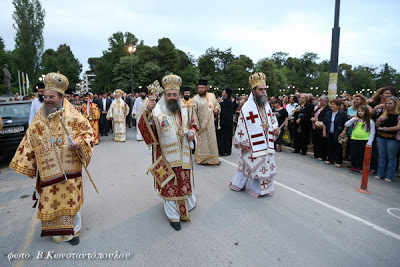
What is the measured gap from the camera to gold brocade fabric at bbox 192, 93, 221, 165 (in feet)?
22.4

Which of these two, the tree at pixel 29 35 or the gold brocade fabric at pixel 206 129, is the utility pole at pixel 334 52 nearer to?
the gold brocade fabric at pixel 206 129

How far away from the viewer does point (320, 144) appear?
7.80 m

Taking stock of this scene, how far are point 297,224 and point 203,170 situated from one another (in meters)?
3.09

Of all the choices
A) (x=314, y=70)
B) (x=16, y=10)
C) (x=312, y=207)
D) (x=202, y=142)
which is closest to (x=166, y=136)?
(x=312, y=207)

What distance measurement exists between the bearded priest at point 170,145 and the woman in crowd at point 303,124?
235 inches

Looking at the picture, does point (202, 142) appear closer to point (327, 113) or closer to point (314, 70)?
point (327, 113)

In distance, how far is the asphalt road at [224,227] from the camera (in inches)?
113

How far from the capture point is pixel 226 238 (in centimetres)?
325

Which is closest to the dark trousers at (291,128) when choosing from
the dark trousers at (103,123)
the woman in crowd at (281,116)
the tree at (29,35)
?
the woman in crowd at (281,116)

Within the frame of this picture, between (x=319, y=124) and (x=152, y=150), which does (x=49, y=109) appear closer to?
(x=152, y=150)

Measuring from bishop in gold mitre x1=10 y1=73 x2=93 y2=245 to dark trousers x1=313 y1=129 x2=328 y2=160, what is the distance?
23.0 feet

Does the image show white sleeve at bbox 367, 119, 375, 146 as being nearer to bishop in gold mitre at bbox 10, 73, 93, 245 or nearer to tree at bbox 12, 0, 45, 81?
bishop in gold mitre at bbox 10, 73, 93, 245

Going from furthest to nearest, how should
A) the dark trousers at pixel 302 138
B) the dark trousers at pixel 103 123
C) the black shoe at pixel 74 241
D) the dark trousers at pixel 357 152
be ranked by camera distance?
the dark trousers at pixel 103 123 → the dark trousers at pixel 302 138 → the dark trousers at pixel 357 152 → the black shoe at pixel 74 241

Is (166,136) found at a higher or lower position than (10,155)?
higher
